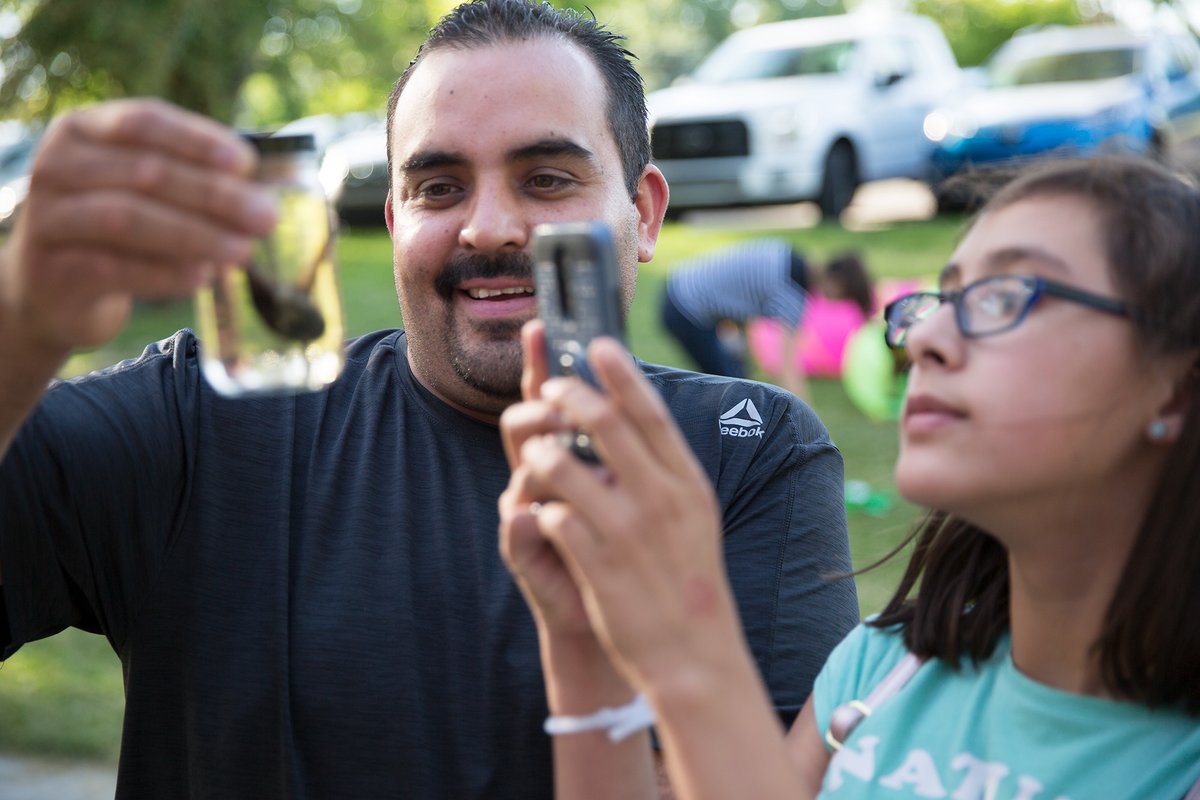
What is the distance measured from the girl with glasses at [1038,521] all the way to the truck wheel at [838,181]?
1192cm

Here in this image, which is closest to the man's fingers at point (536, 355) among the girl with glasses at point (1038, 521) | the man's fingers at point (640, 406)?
the girl with glasses at point (1038, 521)

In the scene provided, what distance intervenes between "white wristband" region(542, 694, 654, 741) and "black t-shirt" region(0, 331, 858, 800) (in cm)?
56

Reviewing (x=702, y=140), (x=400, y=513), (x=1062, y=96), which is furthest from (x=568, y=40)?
(x=1062, y=96)

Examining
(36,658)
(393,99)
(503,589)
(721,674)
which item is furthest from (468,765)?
(36,658)

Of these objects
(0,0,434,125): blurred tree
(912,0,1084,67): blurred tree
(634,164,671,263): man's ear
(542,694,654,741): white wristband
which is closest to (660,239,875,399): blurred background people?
(0,0,434,125): blurred tree

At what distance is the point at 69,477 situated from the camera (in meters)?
1.99

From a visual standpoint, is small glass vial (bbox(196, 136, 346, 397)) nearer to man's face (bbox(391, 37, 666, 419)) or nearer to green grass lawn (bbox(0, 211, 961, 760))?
man's face (bbox(391, 37, 666, 419))

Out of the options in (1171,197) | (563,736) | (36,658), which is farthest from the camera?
(36,658)

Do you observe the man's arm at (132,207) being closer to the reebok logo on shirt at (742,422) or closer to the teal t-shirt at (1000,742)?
the teal t-shirt at (1000,742)

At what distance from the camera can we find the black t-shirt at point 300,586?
2.06 m

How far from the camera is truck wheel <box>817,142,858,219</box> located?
13438 mm

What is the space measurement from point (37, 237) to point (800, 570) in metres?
1.42

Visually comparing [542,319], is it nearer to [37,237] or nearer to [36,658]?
[37,237]

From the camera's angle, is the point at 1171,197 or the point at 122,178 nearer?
the point at 122,178
